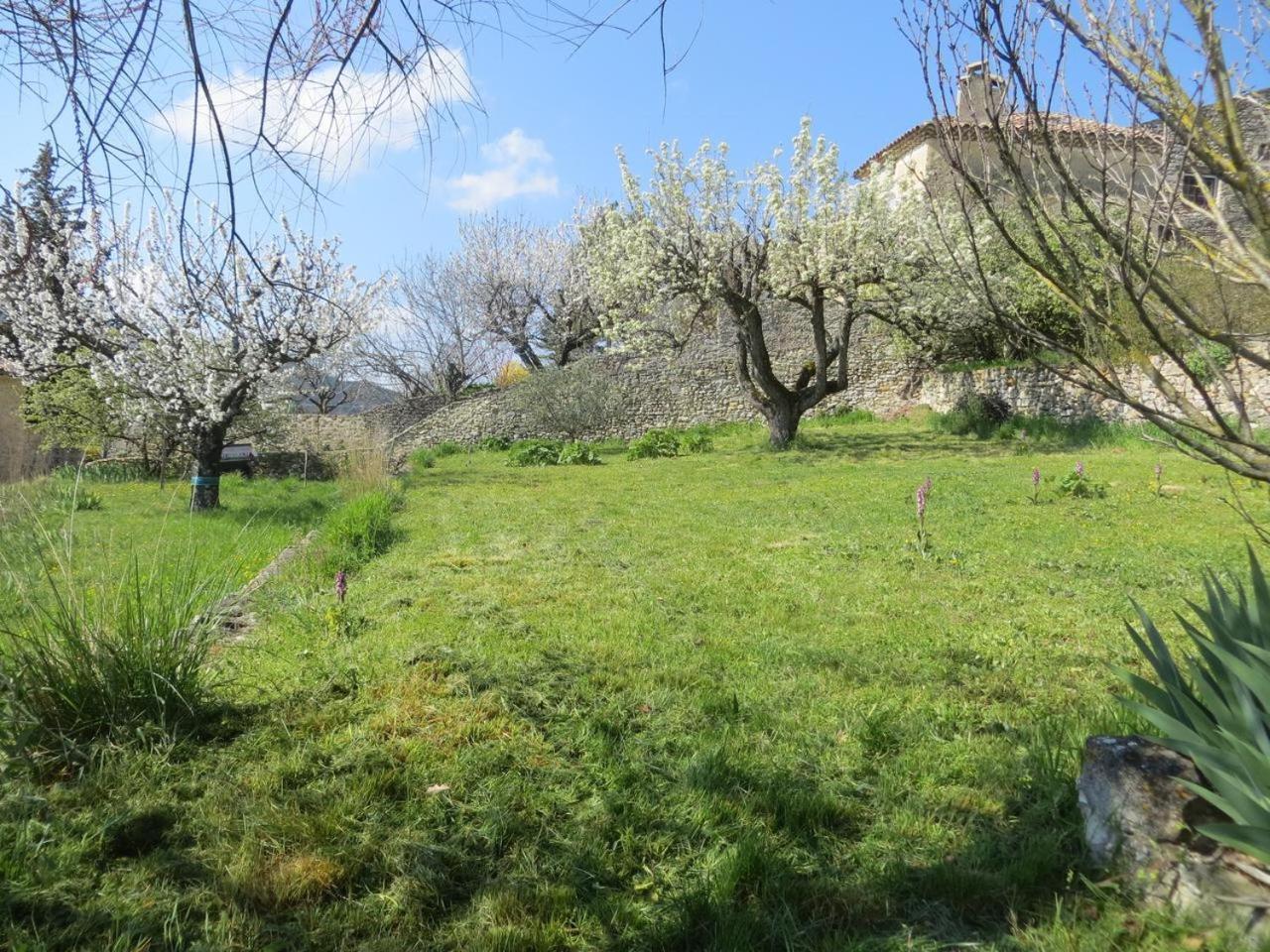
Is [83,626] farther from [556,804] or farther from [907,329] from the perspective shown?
[907,329]

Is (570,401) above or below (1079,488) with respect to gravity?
above

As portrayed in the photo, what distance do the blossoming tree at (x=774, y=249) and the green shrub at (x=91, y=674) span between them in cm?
1411

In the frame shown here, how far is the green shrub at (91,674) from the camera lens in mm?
2602

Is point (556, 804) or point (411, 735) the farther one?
point (411, 735)

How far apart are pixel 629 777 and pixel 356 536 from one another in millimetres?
4961

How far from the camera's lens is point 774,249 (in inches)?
633

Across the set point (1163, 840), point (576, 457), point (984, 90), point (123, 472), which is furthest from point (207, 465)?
point (1163, 840)

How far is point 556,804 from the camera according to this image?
2551mm

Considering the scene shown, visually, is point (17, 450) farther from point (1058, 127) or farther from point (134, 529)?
point (1058, 127)

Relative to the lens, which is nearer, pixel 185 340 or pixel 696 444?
pixel 185 340

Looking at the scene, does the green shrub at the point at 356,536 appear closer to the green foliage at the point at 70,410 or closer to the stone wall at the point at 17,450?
the stone wall at the point at 17,450

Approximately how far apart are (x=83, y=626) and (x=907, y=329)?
1629cm

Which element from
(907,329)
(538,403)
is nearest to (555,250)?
(538,403)

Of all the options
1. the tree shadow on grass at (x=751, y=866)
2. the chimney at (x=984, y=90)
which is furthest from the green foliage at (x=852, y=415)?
the chimney at (x=984, y=90)
